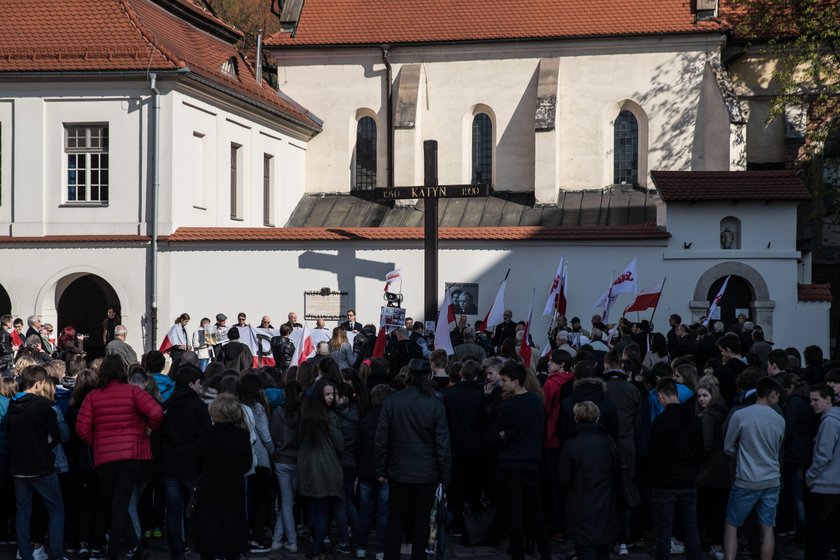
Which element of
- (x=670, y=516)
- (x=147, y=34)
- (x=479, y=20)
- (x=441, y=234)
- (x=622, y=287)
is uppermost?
(x=479, y=20)

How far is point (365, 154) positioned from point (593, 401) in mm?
25663

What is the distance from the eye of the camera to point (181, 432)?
11375 mm

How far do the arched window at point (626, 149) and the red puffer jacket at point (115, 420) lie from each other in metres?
25.4

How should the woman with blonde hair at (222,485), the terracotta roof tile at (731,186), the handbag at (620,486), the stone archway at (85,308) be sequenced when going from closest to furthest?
the woman with blonde hair at (222,485), the handbag at (620,486), the terracotta roof tile at (731,186), the stone archway at (85,308)

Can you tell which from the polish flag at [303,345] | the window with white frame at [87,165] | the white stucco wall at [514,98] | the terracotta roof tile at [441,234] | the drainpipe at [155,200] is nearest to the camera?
the polish flag at [303,345]

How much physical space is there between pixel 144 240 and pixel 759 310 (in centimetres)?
1397

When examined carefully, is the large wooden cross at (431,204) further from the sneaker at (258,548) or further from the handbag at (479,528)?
the sneaker at (258,548)

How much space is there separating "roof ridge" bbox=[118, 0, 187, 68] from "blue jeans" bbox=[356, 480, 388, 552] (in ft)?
57.9

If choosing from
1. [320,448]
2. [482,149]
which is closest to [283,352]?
[320,448]

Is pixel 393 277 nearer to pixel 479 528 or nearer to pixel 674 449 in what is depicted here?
pixel 479 528

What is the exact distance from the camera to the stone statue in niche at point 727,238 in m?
26.6

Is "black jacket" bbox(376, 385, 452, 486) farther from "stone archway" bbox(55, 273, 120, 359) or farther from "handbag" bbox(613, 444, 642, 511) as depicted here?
"stone archway" bbox(55, 273, 120, 359)

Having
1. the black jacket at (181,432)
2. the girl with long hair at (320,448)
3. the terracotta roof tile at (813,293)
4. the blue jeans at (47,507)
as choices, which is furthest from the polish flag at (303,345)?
the terracotta roof tile at (813,293)

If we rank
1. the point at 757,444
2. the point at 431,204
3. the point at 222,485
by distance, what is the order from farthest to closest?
the point at 431,204 → the point at 757,444 → the point at 222,485
